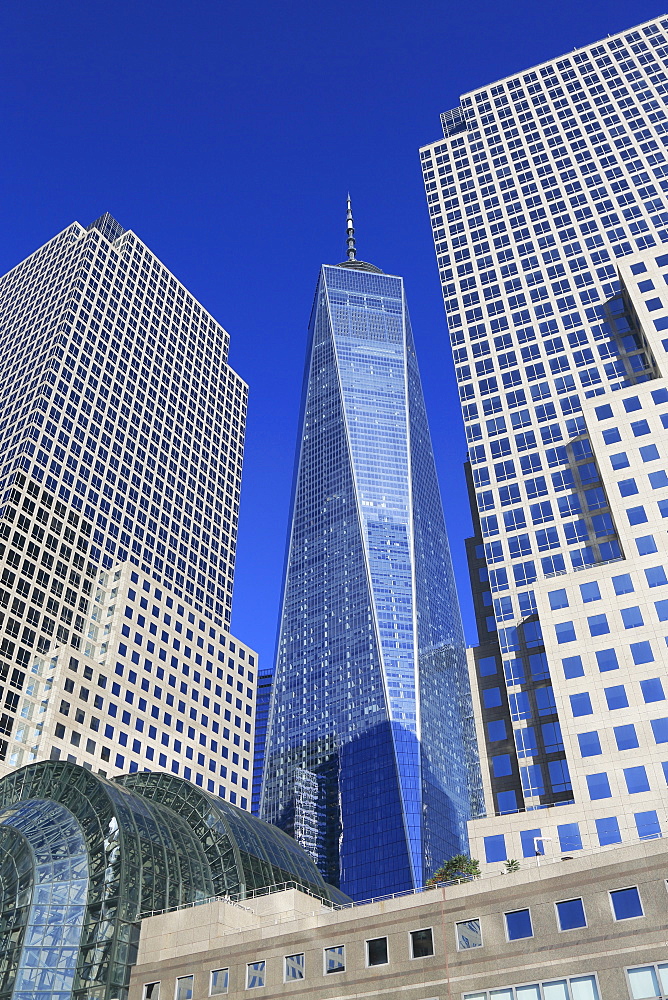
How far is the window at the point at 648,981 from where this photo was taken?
4472 centimetres

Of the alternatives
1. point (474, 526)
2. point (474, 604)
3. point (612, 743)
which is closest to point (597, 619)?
point (612, 743)

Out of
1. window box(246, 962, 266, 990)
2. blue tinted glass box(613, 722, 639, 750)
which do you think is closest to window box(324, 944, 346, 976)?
window box(246, 962, 266, 990)

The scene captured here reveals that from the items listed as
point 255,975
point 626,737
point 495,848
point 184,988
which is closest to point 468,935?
point 255,975

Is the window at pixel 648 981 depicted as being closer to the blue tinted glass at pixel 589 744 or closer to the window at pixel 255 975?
the window at pixel 255 975

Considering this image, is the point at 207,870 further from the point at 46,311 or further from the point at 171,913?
the point at 46,311

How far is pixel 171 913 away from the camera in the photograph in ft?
213

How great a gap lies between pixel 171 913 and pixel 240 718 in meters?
86.1

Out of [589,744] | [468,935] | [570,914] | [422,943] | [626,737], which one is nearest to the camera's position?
[570,914]

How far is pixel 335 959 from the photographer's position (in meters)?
55.2

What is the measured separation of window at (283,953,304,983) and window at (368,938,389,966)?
15.5ft

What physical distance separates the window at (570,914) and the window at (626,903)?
1.74 m

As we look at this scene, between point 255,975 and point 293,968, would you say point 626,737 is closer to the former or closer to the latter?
point 293,968

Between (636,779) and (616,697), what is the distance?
7.14m

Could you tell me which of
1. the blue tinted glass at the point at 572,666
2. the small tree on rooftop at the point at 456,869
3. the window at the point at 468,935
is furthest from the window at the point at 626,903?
the blue tinted glass at the point at 572,666
